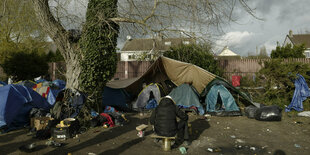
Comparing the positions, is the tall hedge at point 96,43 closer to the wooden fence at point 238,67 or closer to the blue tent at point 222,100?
the blue tent at point 222,100

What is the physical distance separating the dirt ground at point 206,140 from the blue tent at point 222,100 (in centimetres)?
119

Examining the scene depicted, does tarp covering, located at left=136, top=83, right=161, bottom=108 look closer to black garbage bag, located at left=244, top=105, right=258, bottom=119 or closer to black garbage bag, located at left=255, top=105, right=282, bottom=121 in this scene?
black garbage bag, located at left=244, top=105, right=258, bottom=119

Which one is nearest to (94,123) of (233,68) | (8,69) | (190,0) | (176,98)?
(176,98)

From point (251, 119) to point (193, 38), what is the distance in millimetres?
3996

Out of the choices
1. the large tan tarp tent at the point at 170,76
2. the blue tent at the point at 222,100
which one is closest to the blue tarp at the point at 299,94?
the blue tent at the point at 222,100

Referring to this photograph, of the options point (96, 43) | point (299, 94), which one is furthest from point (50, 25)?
point (299, 94)

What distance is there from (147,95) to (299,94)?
20.9ft

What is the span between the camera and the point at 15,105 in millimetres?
6184

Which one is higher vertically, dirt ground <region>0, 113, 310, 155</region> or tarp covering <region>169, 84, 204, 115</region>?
tarp covering <region>169, 84, 204, 115</region>

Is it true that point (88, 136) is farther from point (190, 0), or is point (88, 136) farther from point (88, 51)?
point (190, 0)

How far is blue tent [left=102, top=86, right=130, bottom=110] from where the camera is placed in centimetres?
963

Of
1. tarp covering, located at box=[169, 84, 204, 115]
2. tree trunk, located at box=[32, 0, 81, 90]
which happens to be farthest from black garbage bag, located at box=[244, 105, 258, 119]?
tree trunk, located at box=[32, 0, 81, 90]

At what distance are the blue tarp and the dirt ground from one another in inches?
65.8

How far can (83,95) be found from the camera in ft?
20.8
